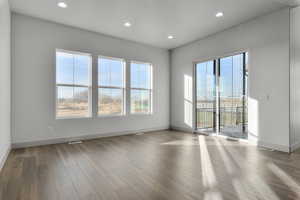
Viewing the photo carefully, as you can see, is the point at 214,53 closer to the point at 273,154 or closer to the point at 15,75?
the point at 273,154

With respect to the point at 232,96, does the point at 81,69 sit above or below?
above

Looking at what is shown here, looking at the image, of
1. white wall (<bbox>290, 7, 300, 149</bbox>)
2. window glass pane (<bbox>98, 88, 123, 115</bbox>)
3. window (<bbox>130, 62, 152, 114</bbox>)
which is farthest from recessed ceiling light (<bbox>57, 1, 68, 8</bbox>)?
white wall (<bbox>290, 7, 300, 149</bbox>)

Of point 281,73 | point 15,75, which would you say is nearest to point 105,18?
point 15,75

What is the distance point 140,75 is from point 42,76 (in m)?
3.04

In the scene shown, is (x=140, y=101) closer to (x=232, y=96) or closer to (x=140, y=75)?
(x=140, y=75)

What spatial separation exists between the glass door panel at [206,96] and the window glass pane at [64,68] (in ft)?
13.6

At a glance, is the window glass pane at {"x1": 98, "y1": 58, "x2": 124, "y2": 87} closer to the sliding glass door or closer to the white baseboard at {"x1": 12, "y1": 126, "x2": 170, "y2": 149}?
the white baseboard at {"x1": 12, "y1": 126, "x2": 170, "y2": 149}

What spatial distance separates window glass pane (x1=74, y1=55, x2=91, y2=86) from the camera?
15.6 ft

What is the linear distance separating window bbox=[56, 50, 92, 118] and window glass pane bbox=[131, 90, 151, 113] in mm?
1500

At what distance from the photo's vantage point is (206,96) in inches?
221

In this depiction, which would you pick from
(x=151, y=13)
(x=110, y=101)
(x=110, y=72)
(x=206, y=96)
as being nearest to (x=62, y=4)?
(x=151, y=13)

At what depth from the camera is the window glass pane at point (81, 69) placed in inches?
187

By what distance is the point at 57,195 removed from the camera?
1.99 metres

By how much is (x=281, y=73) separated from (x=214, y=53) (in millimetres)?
1912
